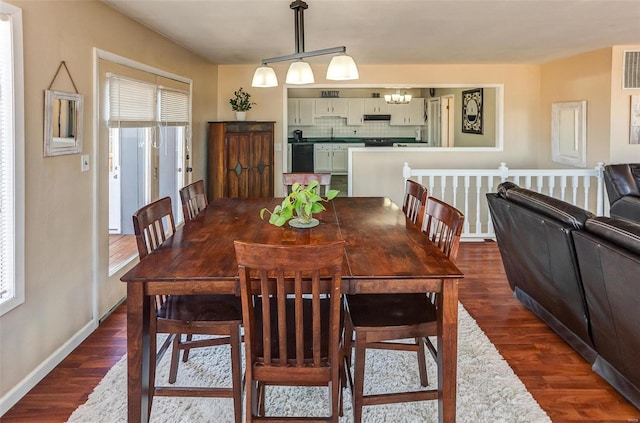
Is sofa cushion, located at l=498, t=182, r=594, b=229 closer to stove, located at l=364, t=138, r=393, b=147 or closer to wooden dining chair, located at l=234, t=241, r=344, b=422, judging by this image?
wooden dining chair, located at l=234, t=241, r=344, b=422

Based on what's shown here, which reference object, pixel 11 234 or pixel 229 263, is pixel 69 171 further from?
pixel 229 263

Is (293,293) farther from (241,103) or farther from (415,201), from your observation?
(241,103)

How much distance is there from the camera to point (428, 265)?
1983 millimetres

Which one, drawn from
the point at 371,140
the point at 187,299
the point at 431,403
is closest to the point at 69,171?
the point at 187,299

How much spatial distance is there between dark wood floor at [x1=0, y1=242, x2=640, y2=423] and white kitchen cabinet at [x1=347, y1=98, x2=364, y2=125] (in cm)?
801

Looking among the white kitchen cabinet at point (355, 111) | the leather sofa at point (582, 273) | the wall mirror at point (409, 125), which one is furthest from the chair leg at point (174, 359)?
the white kitchen cabinet at point (355, 111)

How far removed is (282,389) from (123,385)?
82 centimetres

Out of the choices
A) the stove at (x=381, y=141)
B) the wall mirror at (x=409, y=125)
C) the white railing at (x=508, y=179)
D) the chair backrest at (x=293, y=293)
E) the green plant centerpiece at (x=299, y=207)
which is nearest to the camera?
the chair backrest at (x=293, y=293)

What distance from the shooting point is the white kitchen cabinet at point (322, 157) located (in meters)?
11.1

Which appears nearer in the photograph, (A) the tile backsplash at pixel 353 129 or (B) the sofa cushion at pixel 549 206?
(B) the sofa cushion at pixel 549 206

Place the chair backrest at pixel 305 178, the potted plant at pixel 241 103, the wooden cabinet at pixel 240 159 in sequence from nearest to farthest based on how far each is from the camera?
the chair backrest at pixel 305 178
the wooden cabinet at pixel 240 159
the potted plant at pixel 241 103

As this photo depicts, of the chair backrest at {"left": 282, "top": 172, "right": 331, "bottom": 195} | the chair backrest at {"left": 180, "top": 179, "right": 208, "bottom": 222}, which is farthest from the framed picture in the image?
the chair backrest at {"left": 180, "top": 179, "right": 208, "bottom": 222}

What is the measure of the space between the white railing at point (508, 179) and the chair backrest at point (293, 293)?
3.86 meters

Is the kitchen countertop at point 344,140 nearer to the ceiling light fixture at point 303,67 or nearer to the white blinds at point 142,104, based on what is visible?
the white blinds at point 142,104
